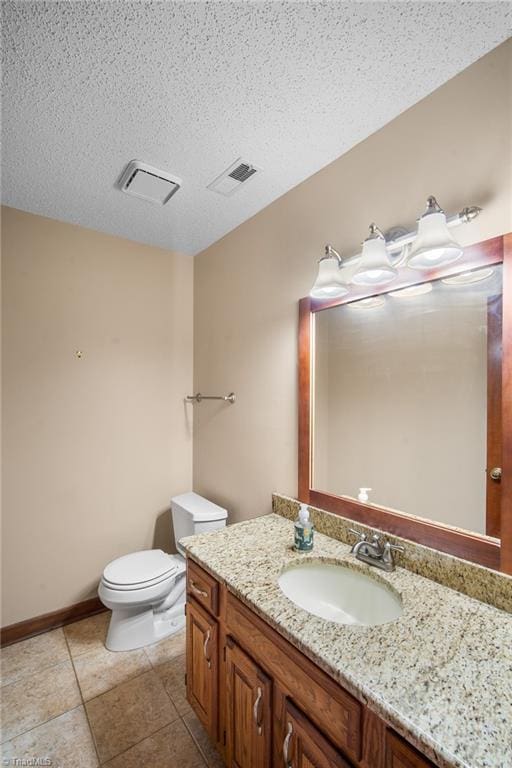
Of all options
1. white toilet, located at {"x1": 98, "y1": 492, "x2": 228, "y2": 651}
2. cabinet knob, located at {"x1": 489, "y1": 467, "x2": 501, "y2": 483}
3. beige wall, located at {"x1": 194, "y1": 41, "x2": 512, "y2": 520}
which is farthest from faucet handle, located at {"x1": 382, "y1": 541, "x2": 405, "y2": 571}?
white toilet, located at {"x1": 98, "y1": 492, "x2": 228, "y2": 651}

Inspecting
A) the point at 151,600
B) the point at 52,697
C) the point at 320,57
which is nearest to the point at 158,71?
the point at 320,57

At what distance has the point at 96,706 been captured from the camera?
5.16ft

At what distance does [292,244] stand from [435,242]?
863 millimetres

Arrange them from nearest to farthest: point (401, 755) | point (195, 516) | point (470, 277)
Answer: point (401, 755), point (470, 277), point (195, 516)

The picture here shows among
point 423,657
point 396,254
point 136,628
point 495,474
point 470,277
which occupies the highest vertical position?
point 396,254

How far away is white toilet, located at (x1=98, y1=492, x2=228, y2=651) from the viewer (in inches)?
72.2

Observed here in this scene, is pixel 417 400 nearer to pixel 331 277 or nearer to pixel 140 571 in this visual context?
pixel 331 277

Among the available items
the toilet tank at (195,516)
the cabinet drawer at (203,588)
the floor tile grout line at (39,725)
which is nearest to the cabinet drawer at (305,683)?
the cabinet drawer at (203,588)

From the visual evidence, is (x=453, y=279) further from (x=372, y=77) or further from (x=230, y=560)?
(x=230, y=560)

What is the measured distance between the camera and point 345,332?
153 centimetres

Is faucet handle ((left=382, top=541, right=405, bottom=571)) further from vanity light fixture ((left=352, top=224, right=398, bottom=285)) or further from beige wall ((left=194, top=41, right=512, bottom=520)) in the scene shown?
vanity light fixture ((left=352, top=224, right=398, bottom=285))

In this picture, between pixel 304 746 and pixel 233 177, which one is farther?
pixel 233 177

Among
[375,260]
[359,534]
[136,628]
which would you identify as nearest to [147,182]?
[375,260]

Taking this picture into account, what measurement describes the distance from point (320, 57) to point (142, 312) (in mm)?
1792
